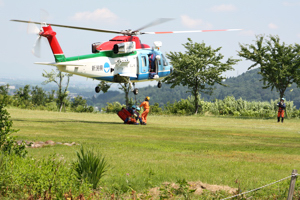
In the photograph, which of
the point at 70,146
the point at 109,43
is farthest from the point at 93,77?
the point at 70,146

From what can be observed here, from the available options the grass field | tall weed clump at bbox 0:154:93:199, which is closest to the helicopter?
the grass field

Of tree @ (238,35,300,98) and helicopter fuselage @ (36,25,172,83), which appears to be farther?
tree @ (238,35,300,98)

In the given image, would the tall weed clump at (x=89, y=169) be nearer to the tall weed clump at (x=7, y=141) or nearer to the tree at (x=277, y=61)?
the tall weed clump at (x=7, y=141)

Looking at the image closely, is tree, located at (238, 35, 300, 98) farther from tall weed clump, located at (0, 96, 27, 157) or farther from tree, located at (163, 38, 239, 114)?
tall weed clump, located at (0, 96, 27, 157)

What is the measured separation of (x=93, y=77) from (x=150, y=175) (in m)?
16.5

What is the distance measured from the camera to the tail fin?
80.1ft

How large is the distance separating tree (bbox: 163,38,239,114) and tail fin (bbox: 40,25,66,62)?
22315 millimetres

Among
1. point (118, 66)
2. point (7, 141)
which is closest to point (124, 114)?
point (118, 66)

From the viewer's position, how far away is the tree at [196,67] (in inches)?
1823

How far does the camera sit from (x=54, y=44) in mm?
24719

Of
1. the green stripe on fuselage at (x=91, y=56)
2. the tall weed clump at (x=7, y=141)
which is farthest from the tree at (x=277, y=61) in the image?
the tall weed clump at (x=7, y=141)

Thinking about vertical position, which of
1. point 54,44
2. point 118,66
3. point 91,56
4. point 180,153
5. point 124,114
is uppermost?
point 54,44

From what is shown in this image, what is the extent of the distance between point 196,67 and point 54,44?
2393cm

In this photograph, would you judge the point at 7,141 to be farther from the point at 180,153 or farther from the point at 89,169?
the point at 180,153
